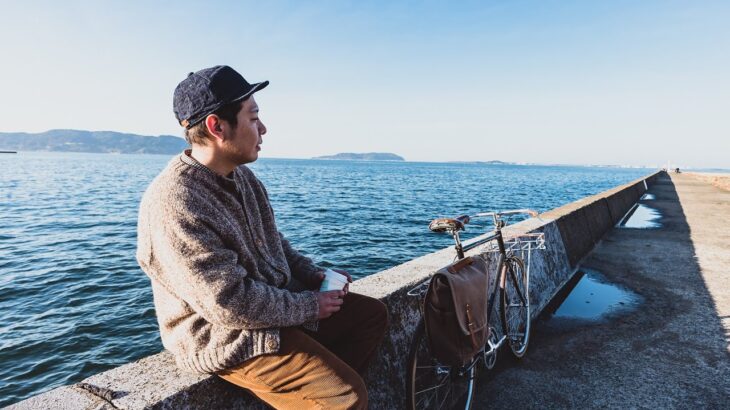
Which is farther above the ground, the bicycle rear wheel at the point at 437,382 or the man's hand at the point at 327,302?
the man's hand at the point at 327,302

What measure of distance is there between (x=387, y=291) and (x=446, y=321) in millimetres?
620

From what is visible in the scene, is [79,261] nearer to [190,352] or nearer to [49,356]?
[49,356]

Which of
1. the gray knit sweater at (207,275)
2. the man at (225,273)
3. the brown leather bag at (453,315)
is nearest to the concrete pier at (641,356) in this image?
the brown leather bag at (453,315)

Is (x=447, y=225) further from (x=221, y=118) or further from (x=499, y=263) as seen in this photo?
(x=221, y=118)

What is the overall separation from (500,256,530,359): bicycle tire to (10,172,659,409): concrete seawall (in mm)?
452

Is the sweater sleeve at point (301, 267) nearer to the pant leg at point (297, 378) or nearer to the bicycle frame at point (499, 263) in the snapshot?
the pant leg at point (297, 378)

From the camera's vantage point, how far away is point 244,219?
197cm

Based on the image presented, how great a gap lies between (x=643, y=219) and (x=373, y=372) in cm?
1411

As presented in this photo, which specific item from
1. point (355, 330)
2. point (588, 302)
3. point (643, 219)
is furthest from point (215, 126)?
point (643, 219)

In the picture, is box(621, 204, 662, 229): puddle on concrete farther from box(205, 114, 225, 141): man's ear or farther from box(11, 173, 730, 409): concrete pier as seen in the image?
box(205, 114, 225, 141): man's ear

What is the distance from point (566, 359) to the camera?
3914 mm

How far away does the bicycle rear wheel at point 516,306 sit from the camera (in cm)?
378

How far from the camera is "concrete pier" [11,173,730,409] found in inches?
73.5

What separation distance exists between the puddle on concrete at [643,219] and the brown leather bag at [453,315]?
37.1 feet
